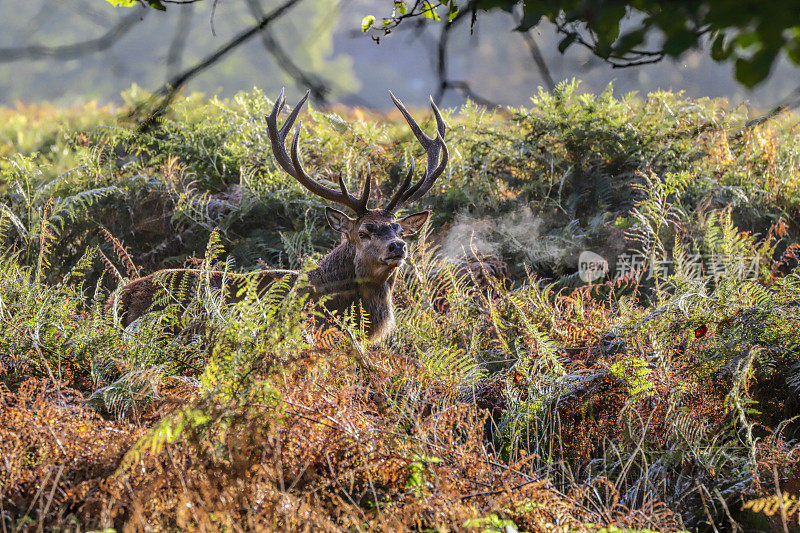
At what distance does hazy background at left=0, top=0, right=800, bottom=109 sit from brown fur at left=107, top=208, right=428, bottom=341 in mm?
1165

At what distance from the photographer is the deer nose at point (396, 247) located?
17.7 feet

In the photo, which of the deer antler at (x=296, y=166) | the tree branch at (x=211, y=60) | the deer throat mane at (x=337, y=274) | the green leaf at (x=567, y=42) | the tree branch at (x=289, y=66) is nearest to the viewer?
the green leaf at (x=567, y=42)

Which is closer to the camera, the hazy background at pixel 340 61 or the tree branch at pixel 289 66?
the hazy background at pixel 340 61

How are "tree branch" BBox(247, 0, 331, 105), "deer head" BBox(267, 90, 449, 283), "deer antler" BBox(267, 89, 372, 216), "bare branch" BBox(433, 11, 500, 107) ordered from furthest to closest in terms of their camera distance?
"deer antler" BBox(267, 89, 372, 216)
"deer head" BBox(267, 90, 449, 283)
"bare branch" BBox(433, 11, 500, 107)
"tree branch" BBox(247, 0, 331, 105)

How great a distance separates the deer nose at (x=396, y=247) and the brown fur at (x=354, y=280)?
0.18ft

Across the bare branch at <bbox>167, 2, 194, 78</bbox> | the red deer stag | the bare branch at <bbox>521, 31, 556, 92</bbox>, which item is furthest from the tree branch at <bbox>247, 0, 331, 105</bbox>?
the red deer stag

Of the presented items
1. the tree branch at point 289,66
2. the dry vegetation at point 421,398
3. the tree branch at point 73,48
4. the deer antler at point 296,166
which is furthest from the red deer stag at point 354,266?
the tree branch at point 73,48

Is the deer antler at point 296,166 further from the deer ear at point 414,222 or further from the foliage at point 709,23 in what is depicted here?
the foliage at point 709,23

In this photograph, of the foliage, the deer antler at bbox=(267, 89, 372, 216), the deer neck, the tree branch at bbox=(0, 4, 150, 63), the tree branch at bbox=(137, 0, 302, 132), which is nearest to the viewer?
the foliage

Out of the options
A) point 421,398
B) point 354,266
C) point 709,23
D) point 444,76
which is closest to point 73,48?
point 444,76

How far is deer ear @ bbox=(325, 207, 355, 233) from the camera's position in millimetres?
5934

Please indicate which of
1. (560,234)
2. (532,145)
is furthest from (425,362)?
(532,145)

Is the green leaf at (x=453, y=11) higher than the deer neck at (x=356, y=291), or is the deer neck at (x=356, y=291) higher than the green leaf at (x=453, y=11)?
the green leaf at (x=453, y=11)

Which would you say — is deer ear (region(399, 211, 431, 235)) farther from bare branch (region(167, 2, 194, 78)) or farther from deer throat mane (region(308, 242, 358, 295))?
bare branch (region(167, 2, 194, 78))
